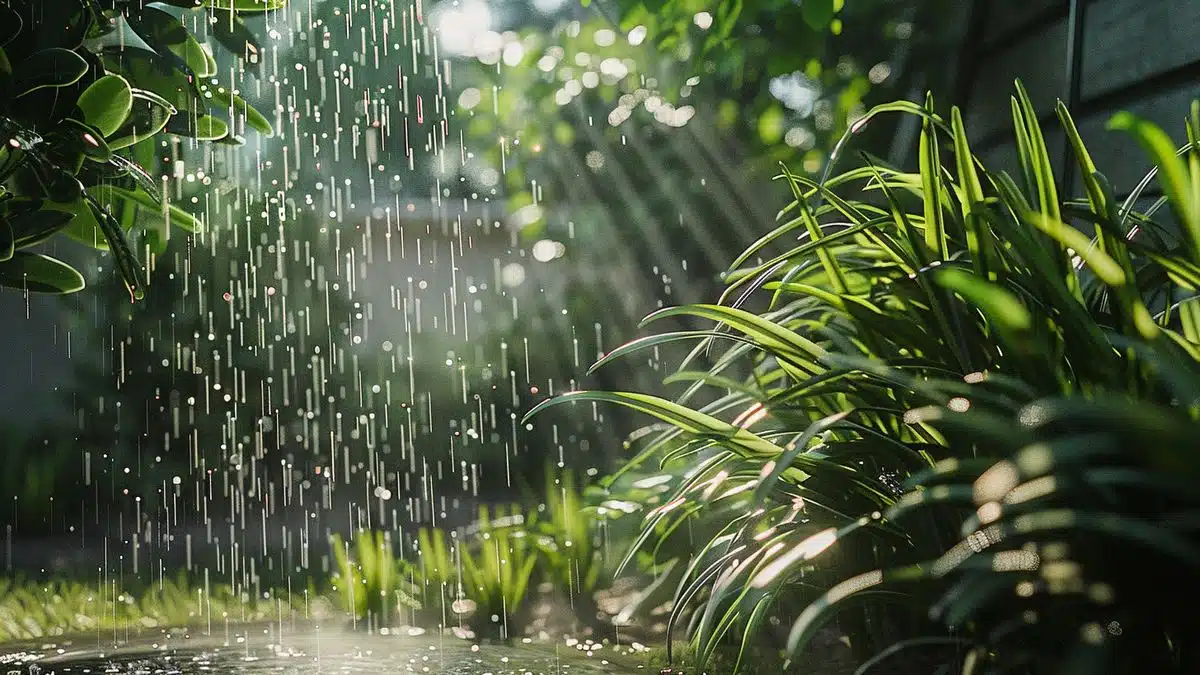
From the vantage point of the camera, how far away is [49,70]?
0.97 metres

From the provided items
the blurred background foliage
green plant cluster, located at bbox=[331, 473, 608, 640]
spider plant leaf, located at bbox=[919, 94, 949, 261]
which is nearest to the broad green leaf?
the blurred background foliage

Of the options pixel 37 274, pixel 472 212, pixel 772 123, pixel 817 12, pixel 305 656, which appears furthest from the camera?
pixel 472 212

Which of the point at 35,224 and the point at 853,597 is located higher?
the point at 35,224

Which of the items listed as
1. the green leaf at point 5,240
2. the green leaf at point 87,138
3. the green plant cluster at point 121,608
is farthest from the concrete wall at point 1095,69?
the green plant cluster at point 121,608

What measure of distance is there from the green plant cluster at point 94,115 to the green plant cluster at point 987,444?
0.61 meters

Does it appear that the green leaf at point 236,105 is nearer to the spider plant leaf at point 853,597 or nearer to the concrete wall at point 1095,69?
the spider plant leaf at point 853,597

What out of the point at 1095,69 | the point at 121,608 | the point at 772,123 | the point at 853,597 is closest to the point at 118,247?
the point at 853,597

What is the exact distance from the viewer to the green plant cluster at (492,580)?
2303mm

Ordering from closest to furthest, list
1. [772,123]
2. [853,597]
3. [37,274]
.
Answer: [853,597]
[37,274]
[772,123]

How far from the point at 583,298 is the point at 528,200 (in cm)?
56

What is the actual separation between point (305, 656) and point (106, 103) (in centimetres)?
121

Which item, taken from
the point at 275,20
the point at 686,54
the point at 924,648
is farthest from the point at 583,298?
the point at 275,20

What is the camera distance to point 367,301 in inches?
259

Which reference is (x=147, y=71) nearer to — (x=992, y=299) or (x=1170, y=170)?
(x=992, y=299)
